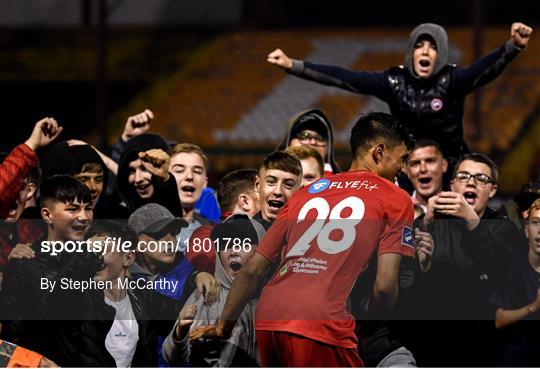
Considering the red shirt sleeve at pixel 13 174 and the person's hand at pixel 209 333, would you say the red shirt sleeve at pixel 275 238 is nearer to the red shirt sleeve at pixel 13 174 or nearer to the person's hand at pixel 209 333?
the person's hand at pixel 209 333

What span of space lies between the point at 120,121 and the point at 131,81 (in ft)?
4.02

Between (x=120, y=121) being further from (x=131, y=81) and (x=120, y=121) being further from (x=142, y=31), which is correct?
(x=142, y=31)

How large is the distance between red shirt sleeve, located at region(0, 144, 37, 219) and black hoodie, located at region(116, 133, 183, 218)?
618 millimetres

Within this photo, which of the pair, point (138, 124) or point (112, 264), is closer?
point (112, 264)

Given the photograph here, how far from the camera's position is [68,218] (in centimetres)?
498

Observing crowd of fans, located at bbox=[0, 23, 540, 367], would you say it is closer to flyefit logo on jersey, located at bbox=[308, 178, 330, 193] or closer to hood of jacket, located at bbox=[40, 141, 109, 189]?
flyefit logo on jersey, located at bbox=[308, 178, 330, 193]

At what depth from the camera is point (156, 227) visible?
16.4 feet

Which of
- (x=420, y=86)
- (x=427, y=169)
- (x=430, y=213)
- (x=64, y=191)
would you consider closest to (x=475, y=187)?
(x=427, y=169)

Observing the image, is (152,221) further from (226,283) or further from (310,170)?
(310,170)

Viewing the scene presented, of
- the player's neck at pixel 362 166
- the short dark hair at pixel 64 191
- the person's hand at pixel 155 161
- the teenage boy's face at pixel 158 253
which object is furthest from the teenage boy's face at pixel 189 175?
the player's neck at pixel 362 166

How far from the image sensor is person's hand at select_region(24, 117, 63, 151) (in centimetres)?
520

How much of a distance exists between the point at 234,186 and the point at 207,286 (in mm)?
933

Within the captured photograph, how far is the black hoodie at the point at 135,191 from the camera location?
5367mm

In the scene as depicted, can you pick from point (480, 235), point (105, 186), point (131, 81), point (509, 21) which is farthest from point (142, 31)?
point (480, 235)
